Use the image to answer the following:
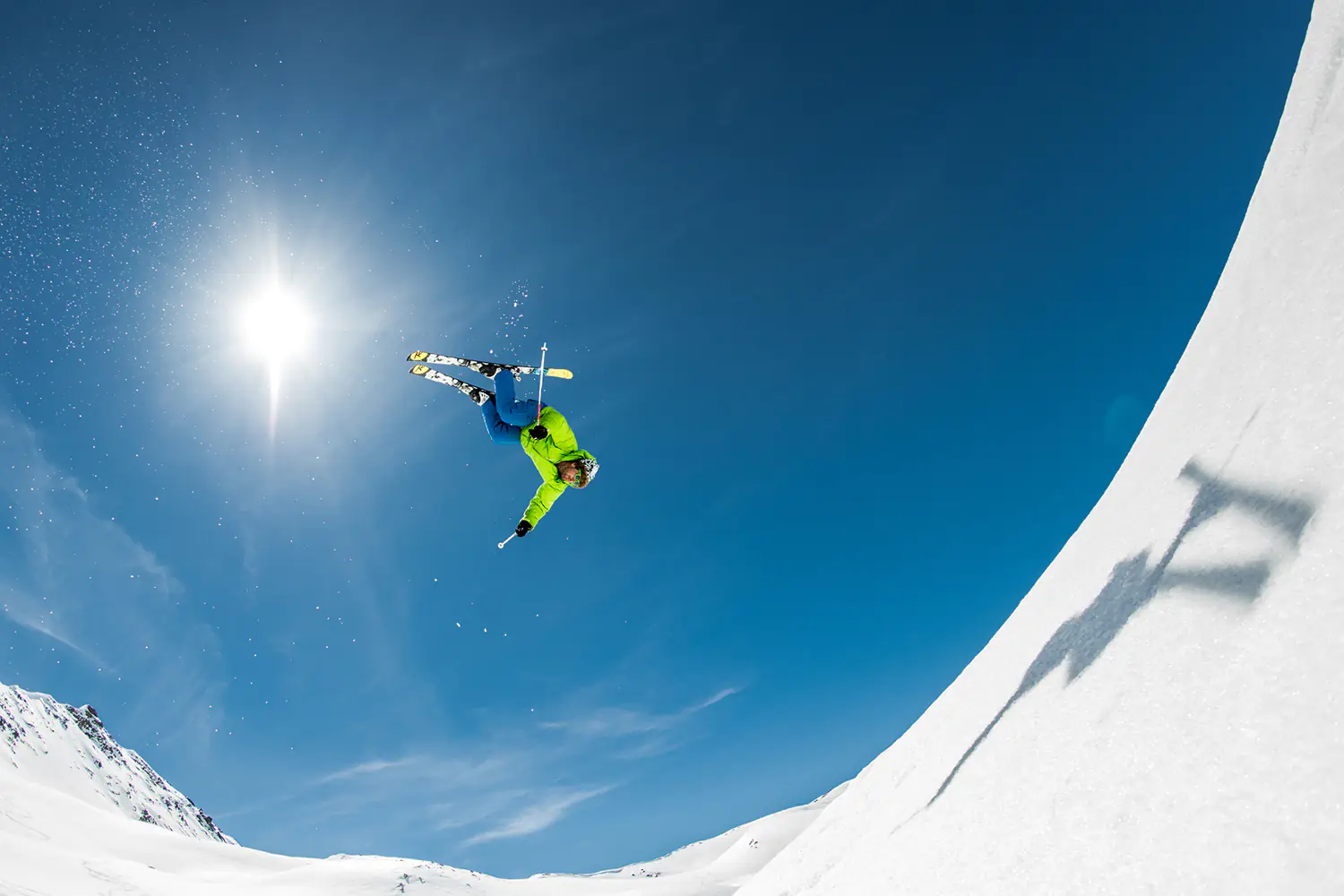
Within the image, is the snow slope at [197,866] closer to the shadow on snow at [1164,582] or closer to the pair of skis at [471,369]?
the pair of skis at [471,369]

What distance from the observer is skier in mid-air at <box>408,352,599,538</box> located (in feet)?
34.3

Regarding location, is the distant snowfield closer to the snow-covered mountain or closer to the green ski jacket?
the green ski jacket

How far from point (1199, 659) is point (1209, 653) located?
60 mm

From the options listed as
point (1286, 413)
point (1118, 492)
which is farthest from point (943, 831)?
point (1118, 492)

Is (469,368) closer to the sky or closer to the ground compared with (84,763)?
closer to the ground

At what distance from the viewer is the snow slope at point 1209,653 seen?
2346 millimetres

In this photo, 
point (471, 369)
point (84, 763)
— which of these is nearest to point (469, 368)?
point (471, 369)

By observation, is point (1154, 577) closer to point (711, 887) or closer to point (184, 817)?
point (711, 887)

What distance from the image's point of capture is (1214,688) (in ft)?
9.41

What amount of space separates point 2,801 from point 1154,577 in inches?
1582

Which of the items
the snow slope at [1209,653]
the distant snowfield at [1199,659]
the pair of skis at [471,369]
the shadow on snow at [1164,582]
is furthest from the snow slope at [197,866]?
the shadow on snow at [1164,582]

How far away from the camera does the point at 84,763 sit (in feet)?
365

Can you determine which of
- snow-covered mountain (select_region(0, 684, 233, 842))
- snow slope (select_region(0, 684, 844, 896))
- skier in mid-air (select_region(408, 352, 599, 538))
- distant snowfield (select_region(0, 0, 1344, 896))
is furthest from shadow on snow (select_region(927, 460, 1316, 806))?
snow-covered mountain (select_region(0, 684, 233, 842))

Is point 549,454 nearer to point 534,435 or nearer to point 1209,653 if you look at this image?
point 534,435
